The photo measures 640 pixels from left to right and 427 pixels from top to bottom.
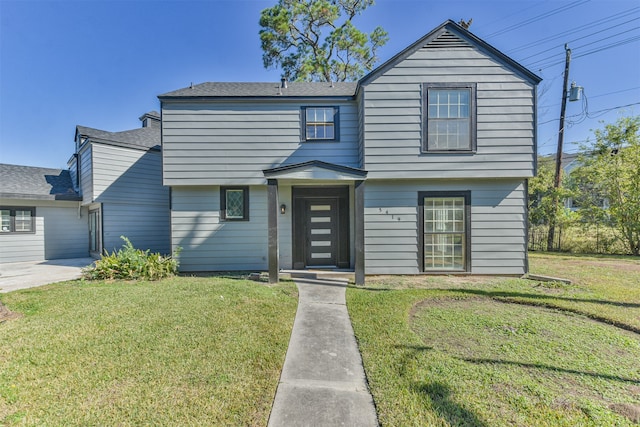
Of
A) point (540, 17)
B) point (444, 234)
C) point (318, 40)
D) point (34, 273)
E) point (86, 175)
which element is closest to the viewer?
point (444, 234)

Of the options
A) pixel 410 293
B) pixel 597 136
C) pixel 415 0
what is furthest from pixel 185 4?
pixel 597 136

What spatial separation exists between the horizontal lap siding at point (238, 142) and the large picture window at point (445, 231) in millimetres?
2343

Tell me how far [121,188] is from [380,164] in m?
9.83

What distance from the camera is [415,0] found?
9797 millimetres

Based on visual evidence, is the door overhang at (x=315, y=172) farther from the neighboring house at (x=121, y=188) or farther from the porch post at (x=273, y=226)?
the neighboring house at (x=121, y=188)

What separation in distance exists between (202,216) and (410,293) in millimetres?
5984

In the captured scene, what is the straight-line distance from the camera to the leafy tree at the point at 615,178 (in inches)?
412

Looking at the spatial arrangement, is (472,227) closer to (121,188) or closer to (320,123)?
(320,123)

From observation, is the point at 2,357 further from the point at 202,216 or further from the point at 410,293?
the point at 410,293

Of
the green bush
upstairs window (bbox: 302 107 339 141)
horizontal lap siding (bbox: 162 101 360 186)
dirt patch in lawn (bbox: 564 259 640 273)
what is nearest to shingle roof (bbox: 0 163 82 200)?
the green bush

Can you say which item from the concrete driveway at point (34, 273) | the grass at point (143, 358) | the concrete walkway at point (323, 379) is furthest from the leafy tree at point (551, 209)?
the concrete driveway at point (34, 273)

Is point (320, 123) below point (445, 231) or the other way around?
the other way around

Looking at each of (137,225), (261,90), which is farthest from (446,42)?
(137,225)

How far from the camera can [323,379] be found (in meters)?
2.69
